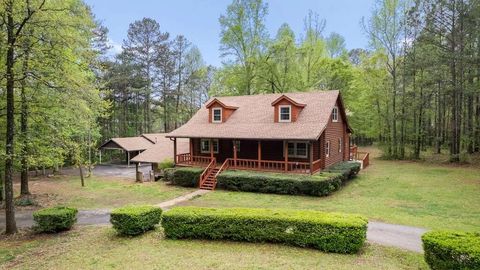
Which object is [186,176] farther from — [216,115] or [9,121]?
[9,121]

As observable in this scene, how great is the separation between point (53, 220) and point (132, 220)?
3413mm

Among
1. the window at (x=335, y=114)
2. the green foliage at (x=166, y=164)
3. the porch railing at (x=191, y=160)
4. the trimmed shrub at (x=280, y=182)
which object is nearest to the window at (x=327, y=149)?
the window at (x=335, y=114)

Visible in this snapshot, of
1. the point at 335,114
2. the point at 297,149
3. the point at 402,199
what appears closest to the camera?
the point at 402,199

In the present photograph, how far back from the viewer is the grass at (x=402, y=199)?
12.4 metres

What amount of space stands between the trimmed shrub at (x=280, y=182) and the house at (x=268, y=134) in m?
1.26

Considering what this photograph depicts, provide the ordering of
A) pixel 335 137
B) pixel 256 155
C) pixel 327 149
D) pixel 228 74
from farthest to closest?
pixel 228 74 → pixel 335 137 → pixel 256 155 → pixel 327 149

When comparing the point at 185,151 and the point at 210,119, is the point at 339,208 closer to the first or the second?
the point at 210,119

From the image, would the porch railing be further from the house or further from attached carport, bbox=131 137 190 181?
attached carport, bbox=131 137 190 181

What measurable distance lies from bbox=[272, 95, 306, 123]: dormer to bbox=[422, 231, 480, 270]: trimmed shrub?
14712 mm

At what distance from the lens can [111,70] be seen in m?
45.4

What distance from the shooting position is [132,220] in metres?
10.7

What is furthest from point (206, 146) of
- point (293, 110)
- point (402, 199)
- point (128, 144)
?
point (128, 144)

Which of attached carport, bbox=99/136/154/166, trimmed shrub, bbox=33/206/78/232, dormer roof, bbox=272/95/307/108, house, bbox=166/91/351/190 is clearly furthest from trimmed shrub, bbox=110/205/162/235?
attached carport, bbox=99/136/154/166

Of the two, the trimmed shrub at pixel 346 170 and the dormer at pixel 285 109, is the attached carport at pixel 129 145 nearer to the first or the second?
the dormer at pixel 285 109
